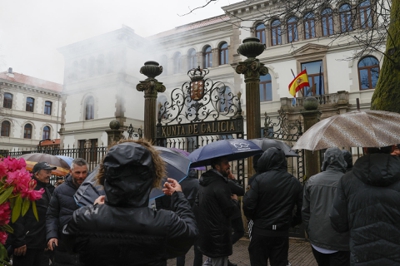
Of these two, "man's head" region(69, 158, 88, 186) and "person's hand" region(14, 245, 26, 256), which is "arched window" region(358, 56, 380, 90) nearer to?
"man's head" region(69, 158, 88, 186)

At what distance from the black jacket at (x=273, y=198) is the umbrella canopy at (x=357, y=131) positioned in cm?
64

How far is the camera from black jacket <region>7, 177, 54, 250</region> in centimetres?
350

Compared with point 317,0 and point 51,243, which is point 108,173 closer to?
point 51,243

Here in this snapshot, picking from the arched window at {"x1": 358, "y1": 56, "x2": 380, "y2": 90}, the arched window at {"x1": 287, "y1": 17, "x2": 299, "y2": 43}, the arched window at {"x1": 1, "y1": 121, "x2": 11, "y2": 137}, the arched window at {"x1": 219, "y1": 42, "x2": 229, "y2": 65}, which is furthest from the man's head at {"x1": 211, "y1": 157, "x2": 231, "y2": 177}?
the arched window at {"x1": 1, "y1": 121, "x2": 11, "y2": 137}

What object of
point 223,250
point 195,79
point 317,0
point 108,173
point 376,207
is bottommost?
point 223,250

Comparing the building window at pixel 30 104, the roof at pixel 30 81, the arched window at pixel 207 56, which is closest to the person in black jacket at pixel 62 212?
the arched window at pixel 207 56

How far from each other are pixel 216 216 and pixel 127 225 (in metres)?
2.27

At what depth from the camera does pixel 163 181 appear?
2691mm

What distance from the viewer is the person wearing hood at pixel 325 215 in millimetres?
2969

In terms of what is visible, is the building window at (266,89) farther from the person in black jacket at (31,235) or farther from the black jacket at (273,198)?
the person in black jacket at (31,235)

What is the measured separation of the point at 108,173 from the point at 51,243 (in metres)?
2.05

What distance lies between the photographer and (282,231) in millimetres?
3357

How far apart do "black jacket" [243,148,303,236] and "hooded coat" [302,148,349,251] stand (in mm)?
203

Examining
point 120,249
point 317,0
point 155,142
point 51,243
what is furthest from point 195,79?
point 120,249
